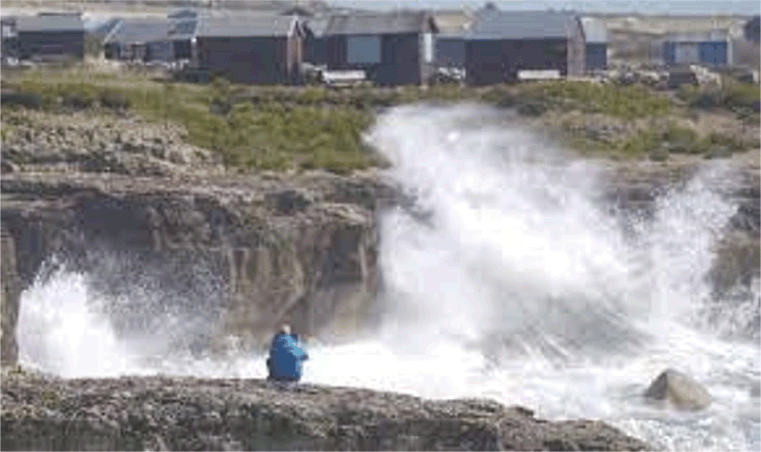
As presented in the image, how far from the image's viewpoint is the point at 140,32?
242 ft

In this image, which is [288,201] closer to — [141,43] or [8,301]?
[8,301]

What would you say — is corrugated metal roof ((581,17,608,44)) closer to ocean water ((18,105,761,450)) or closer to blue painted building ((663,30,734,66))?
blue painted building ((663,30,734,66))

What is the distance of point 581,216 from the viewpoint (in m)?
39.0

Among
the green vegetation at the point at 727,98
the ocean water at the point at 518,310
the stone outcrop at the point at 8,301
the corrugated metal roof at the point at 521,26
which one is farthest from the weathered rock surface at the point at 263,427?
the corrugated metal roof at the point at 521,26

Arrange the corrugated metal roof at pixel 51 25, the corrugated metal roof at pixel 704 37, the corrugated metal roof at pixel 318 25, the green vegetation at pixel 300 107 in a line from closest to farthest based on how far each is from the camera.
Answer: the green vegetation at pixel 300 107
the corrugated metal roof at pixel 318 25
the corrugated metal roof at pixel 51 25
the corrugated metal roof at pixel 704 37

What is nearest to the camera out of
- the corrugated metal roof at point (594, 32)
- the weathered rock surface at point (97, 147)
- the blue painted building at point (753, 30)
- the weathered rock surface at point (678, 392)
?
the weathered rock surface at point (678, 392)

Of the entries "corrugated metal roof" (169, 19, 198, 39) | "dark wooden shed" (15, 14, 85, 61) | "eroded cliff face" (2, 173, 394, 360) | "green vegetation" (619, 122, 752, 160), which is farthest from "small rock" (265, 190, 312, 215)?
"dark wooden shed" (15, 14, 85, 61)

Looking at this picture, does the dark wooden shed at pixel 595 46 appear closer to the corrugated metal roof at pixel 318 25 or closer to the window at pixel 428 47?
the window at pixel 428 47

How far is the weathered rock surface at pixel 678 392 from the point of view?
28.1m

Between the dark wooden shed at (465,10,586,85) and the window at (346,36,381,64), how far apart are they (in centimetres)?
319

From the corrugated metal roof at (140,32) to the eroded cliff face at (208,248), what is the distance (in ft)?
122

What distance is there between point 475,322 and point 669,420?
303 inches

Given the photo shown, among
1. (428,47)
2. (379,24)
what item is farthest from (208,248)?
(428,47)

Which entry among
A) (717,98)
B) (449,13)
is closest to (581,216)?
(717,98)
